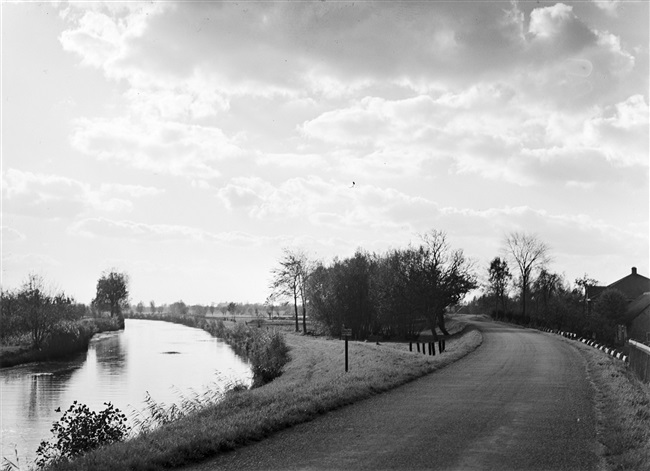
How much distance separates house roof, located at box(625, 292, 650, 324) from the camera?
227ft

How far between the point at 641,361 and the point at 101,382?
26938 mm

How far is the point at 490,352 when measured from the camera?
32094 millimetres

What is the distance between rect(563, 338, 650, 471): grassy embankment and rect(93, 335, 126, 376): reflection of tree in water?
2871 cm

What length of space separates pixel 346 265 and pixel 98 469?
2252 inches

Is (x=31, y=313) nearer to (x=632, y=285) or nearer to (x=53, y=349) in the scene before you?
(x=53, y=349)

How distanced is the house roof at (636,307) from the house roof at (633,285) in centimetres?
776

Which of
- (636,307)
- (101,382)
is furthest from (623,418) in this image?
(636,307)

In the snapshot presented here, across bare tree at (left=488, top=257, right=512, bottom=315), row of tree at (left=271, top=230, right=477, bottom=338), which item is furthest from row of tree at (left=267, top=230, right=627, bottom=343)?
bare tree at (left=488, top=257, right=512, bottom=315)

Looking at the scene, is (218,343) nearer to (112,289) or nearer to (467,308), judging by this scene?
(112,289)

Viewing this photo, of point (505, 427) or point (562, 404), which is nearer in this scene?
point (505, 427)

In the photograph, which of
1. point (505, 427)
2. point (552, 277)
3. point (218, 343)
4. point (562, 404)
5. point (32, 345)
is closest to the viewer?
point (505, 427)

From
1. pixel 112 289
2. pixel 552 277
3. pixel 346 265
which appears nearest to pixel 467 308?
pixel 552 277

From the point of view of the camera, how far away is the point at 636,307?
73438mm

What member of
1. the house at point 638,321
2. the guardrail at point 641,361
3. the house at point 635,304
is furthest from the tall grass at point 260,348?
the house at point 638,321
